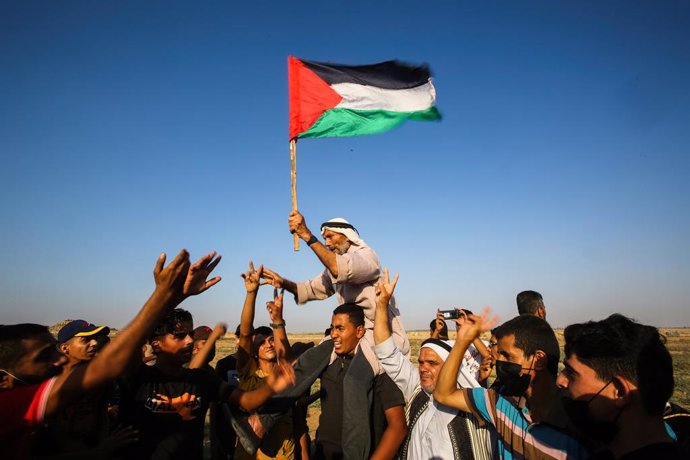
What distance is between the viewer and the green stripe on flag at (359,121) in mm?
6156

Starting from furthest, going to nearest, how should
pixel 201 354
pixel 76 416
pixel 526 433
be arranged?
pixel 201 354
pixel 76 416
pixel 526 433

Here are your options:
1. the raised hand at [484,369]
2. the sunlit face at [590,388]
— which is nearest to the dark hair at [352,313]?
the raised hand at [484,369]

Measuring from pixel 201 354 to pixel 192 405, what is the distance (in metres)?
1.44

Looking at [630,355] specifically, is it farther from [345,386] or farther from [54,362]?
[54,362]

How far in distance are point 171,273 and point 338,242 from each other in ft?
8.96

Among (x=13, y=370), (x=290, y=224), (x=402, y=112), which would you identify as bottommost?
(x=13, y=370)

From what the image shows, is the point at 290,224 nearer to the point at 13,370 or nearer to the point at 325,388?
the point at 325,388

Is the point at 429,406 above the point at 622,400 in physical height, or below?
below

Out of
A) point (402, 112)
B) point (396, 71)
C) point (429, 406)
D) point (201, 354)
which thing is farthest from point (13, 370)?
point (396, 71)

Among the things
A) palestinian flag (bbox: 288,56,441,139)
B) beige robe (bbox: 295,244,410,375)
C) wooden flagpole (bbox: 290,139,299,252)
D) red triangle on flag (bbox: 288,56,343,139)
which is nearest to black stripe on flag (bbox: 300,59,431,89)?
palestinian flag (bbox: 288,56,441,139)

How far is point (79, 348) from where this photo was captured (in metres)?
4.07

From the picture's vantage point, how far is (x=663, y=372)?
212 cm

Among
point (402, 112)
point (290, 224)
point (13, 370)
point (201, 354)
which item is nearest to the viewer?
point (13, 370)

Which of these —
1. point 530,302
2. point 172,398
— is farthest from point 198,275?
point 530,302
